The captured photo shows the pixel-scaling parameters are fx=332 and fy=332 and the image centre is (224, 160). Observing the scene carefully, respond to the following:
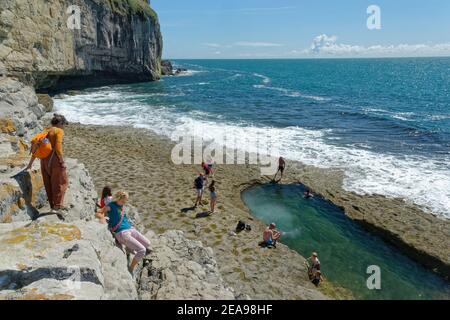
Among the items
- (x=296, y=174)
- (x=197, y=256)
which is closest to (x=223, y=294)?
(x=197, y=256)

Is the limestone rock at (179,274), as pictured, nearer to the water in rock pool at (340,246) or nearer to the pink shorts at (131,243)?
the pink shorts at (131,243)

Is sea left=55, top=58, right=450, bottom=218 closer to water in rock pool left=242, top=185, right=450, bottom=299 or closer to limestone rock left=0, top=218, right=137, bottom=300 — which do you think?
water in rock pool left=242, top=185, right=450, bottom=299

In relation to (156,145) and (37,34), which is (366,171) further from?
(37,34)

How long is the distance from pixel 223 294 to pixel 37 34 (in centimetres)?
4052

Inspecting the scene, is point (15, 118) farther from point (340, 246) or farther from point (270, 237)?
point (340, 246)

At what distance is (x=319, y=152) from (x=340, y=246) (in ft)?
41.6

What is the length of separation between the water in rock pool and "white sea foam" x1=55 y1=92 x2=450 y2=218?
12.3ft

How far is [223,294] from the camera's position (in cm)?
761

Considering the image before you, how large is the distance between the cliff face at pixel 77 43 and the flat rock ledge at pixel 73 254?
2510 cm

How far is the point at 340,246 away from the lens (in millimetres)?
13852
